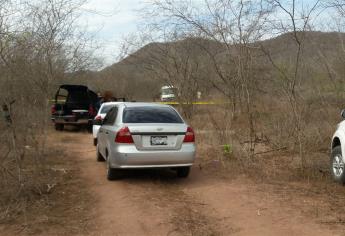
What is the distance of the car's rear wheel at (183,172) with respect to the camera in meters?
9.39

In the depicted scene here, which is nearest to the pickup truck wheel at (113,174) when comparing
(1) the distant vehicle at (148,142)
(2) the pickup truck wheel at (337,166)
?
(1) the distant vehicle at (148,142)

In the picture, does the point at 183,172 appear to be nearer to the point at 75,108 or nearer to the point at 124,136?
the point at 124,136

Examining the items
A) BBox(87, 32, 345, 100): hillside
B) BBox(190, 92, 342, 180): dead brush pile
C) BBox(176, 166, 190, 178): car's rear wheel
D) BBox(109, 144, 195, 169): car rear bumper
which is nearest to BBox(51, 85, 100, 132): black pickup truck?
BBox(87, 32, 345, 100): hillside

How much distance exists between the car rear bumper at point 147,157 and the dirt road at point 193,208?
37cm

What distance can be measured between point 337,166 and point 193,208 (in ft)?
10.3

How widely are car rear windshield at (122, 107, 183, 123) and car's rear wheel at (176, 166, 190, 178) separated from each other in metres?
0.91

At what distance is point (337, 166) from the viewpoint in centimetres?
878

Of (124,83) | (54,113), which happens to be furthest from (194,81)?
(124,83)

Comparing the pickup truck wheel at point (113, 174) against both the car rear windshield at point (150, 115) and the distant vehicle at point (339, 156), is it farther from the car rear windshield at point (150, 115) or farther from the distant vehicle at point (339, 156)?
the distant vehicle at point (339, 156)

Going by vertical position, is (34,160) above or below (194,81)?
below

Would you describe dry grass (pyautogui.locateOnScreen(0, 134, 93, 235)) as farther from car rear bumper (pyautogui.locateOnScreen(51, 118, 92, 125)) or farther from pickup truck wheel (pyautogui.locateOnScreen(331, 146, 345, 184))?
car rear bumper (pyautogui.locateOnScreen(51, 118, 92, 125))

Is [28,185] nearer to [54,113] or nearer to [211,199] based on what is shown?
[211,199]

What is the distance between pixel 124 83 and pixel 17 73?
1451 inches

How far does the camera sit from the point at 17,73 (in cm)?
770
